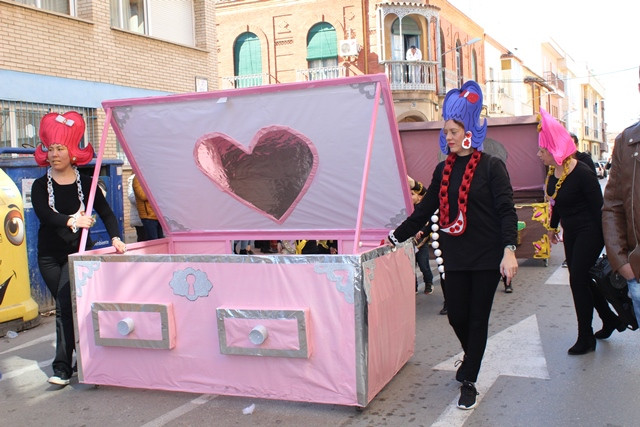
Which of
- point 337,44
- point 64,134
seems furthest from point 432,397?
point 337,44

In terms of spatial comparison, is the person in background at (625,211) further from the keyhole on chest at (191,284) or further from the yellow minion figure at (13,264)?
the yellow minion figure at (13,264)

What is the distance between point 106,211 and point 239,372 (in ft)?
5.73

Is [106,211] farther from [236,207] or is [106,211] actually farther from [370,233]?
[370,233]

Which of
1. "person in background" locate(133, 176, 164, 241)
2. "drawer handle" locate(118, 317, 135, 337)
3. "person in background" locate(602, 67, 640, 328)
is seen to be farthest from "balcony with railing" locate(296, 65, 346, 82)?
Result: "person in background" locate(602, 67, 640, 328)

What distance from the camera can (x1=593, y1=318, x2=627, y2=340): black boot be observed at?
5.33 m

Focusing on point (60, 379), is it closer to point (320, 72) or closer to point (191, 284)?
point (191, 284)

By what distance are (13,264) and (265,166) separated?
3.06 meters

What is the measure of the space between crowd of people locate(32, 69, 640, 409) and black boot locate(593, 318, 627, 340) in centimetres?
1

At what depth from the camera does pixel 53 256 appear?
4.88 metres

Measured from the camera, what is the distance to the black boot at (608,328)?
5332 millimetres

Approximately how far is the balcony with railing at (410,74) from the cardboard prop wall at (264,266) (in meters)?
22.2

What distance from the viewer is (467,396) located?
409 centimetres

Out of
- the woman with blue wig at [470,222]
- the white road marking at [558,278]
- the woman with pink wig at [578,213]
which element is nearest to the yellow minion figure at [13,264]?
the woman with blue wig at [470,222]

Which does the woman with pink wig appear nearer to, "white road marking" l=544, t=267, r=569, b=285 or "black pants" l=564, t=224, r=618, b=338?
"black pants" l=564, t=224, r=618, b=338
